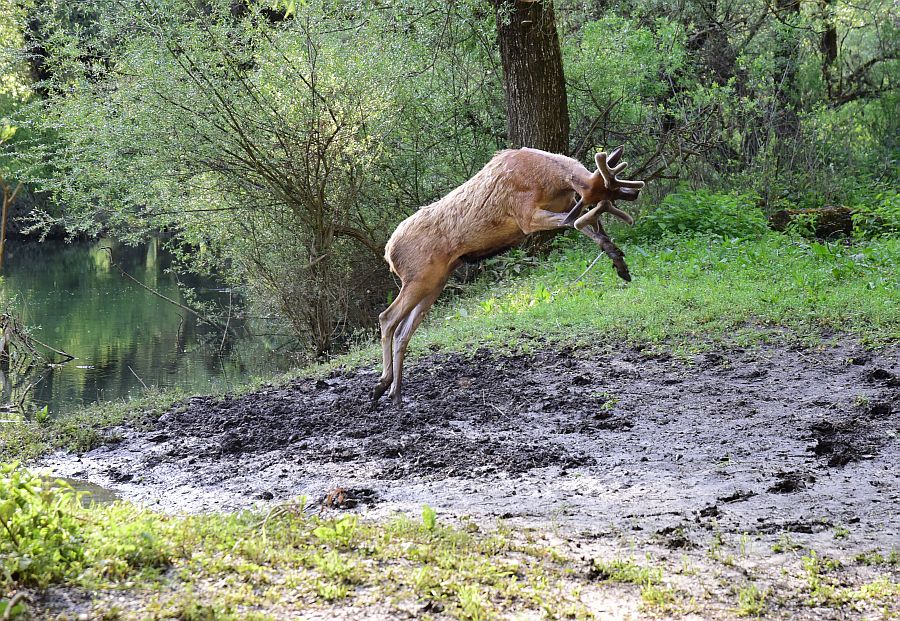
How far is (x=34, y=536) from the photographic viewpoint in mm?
3775

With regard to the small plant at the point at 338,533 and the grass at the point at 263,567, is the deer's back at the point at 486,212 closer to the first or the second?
the grass at the point at 263,567

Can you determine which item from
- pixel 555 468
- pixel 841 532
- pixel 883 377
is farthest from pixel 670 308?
pixel 841 532

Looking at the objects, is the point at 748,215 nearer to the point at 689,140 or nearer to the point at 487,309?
the point at 689,140

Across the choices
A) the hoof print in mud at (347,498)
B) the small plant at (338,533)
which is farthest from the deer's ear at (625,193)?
the small plant at (338,533)

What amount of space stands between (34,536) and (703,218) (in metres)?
13.0

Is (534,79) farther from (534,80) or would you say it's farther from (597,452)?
(597,452)

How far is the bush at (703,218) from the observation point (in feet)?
48.8

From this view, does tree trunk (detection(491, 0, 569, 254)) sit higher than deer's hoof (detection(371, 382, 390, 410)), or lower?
higher

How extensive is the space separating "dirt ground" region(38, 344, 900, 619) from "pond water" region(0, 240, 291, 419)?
341 cm

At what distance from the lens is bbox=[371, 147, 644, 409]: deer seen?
5477 mm

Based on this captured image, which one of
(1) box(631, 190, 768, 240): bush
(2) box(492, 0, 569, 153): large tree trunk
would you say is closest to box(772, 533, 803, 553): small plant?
(1) box(631, 190, 768, 240): bush

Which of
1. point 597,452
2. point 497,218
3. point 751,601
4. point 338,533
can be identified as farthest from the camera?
point 597,452

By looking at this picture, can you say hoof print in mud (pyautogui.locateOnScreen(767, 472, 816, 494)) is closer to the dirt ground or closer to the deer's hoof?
the dirt ground

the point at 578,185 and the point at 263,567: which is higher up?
the point at 578,185
